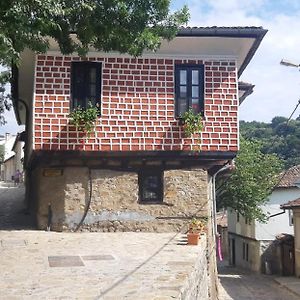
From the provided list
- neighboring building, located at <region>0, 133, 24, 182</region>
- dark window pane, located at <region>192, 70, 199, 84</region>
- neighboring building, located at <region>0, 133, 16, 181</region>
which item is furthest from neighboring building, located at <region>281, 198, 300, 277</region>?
neighboring building, located at <region>0, 133, 16, 181</region>

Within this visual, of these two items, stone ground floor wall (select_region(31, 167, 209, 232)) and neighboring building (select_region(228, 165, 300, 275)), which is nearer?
stone ground floor wall (select_region(31, 167, 209, 232))

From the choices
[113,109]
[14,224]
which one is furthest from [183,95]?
[14,224]

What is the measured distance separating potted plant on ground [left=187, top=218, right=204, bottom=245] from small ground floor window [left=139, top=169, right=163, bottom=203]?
125 centimetres

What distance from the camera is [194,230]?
1200 centimetres

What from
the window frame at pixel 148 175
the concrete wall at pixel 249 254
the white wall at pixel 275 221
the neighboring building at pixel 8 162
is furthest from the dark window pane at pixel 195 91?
the neighboring building at pixel 8 162

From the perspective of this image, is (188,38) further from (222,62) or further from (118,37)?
(118,37)

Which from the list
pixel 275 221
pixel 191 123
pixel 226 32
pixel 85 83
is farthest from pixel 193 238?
pixel 275 221

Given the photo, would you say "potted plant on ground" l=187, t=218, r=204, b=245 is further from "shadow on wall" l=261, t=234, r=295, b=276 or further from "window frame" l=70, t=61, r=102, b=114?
"shadow on wall" l=261, t=234, r=295, b=276

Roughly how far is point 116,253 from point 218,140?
16.7 feet

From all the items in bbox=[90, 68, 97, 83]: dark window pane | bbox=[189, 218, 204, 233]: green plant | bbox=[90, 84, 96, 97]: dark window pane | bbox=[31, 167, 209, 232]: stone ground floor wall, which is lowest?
bbox=[189, 218, 204, 233]: green plant

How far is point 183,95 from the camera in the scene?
44.3 ft

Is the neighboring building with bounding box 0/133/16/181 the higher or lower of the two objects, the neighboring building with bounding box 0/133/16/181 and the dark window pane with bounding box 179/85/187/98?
the higher

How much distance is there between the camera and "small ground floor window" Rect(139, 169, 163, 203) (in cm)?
1357

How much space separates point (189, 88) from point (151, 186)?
2968mm
